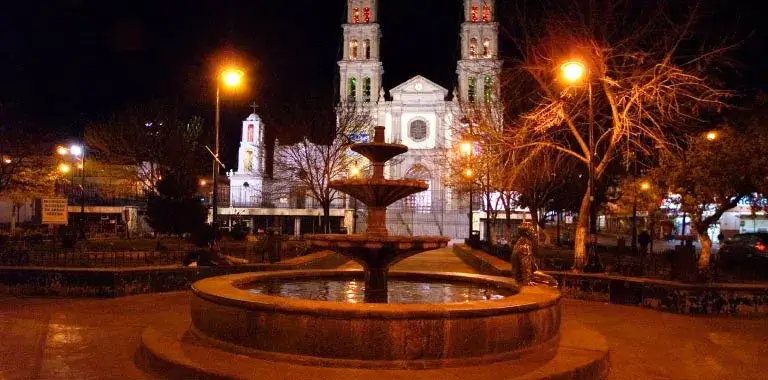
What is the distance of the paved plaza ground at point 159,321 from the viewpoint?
307 inches

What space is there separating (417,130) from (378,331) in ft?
212

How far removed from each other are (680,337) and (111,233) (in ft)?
128

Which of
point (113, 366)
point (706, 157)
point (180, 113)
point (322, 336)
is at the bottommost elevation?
point (113, 366)

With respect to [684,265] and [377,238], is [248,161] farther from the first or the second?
[377,238]

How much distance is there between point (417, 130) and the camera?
234 ft

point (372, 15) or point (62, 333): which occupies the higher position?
point (372, 15)

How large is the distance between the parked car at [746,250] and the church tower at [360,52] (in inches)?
1743

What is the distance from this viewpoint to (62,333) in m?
9.59

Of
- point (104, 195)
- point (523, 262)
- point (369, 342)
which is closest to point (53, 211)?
point (523, 262)

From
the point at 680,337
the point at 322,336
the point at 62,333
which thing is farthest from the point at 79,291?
the point at 680,337

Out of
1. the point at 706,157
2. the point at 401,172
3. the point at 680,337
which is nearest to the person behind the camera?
the point at 680,337

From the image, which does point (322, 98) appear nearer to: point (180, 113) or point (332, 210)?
point (180, 113)

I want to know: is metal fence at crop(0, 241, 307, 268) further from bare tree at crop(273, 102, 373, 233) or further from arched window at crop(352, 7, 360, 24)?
arched window at crop(352, 7, 360, 24)

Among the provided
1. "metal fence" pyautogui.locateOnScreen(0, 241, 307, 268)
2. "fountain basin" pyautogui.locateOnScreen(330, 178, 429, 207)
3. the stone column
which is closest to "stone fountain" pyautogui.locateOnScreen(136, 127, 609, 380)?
"fountain basin" pyautogui.locateOnScreen(330, 178, 429, 207)
